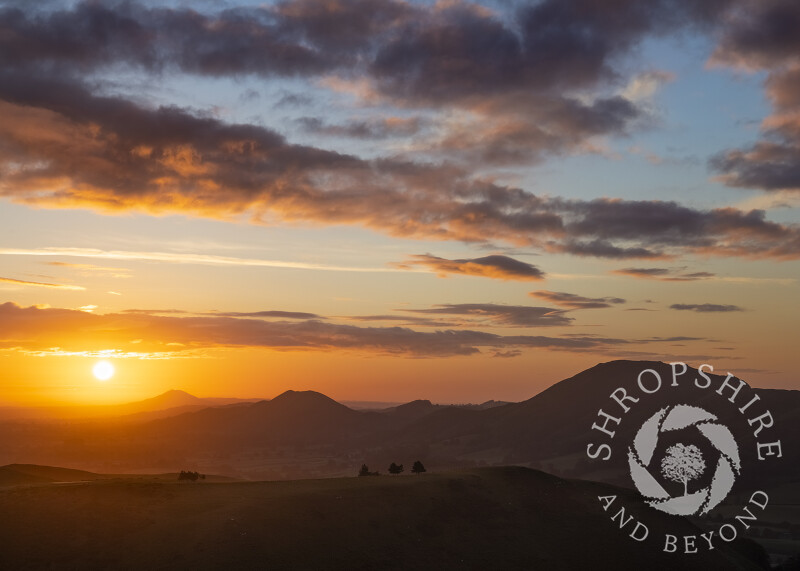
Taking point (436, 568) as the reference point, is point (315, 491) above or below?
above

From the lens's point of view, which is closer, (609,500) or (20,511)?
(20,511)

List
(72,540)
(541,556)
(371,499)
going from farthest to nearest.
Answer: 1. (371,499)
2. (541,556)
3. (72,540)

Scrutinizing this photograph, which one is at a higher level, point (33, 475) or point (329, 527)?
point (33, 475)

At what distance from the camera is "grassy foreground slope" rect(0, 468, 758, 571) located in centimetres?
8819

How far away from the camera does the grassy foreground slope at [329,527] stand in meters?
88.2

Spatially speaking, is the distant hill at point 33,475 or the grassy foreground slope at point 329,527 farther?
the distant hill at point 33,475

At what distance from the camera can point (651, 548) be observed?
115m

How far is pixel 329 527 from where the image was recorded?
3994 inches

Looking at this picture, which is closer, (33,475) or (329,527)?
(329,527)

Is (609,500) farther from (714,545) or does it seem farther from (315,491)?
(315,491)

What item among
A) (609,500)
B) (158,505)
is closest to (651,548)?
(609,500)

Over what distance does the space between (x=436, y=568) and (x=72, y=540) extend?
162 feet

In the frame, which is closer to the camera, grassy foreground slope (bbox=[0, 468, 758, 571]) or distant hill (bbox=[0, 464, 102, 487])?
grassy foreground slope (bbox=[0, 468, 758, 571])

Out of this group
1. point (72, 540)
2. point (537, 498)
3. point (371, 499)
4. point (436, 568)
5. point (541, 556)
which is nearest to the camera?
point (72, 540)
